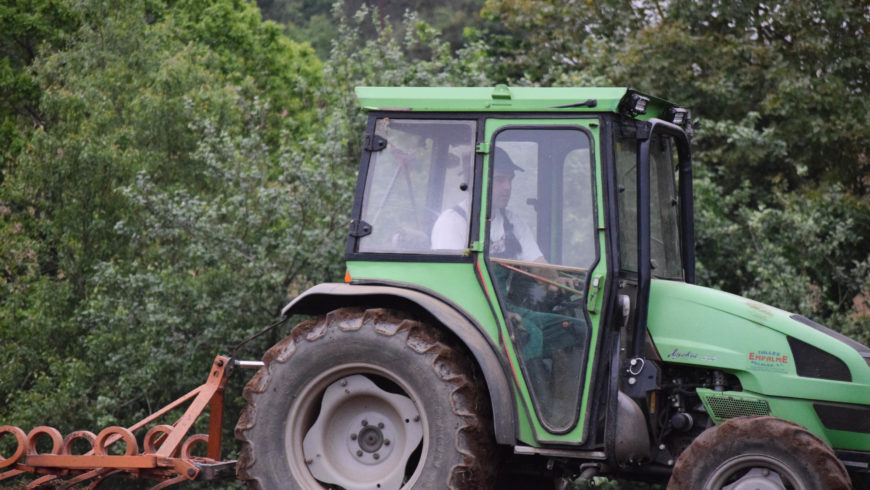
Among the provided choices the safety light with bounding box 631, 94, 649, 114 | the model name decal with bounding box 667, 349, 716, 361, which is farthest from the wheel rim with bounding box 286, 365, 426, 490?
the safety light with bounding box 631, 94, 649, 114

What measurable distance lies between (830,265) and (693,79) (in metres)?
3.95

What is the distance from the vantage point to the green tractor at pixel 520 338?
4863mm

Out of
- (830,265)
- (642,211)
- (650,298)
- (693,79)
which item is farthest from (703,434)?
(693,79)

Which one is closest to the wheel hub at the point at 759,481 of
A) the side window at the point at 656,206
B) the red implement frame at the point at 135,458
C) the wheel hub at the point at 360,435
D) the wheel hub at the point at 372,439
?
the side window at the point at 656,206

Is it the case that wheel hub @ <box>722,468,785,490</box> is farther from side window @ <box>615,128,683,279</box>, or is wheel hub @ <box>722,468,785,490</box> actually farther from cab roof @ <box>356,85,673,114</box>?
cab roof @ <box>356,85,673,114</box>

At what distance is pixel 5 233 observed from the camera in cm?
1259

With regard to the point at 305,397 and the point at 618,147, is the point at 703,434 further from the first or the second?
the point at 305,397

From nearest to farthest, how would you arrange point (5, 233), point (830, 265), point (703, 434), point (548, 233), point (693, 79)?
point (703, 434)
point (548, 233)
point (830, 265)
point (5, 233)
point (693, 79)

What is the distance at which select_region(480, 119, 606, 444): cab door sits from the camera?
16.1 ft

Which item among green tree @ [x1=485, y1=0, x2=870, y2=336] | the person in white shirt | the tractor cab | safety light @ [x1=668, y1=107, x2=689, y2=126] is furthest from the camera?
green tree @ [x1=485, y1=0, x2=870, y2=336]

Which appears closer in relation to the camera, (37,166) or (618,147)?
(618,147)

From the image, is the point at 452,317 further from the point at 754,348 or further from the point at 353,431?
the point at 754,348

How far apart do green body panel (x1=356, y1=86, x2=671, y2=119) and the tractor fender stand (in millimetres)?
983

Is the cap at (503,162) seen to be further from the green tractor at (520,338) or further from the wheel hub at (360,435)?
the wheel hub at (360,435)
